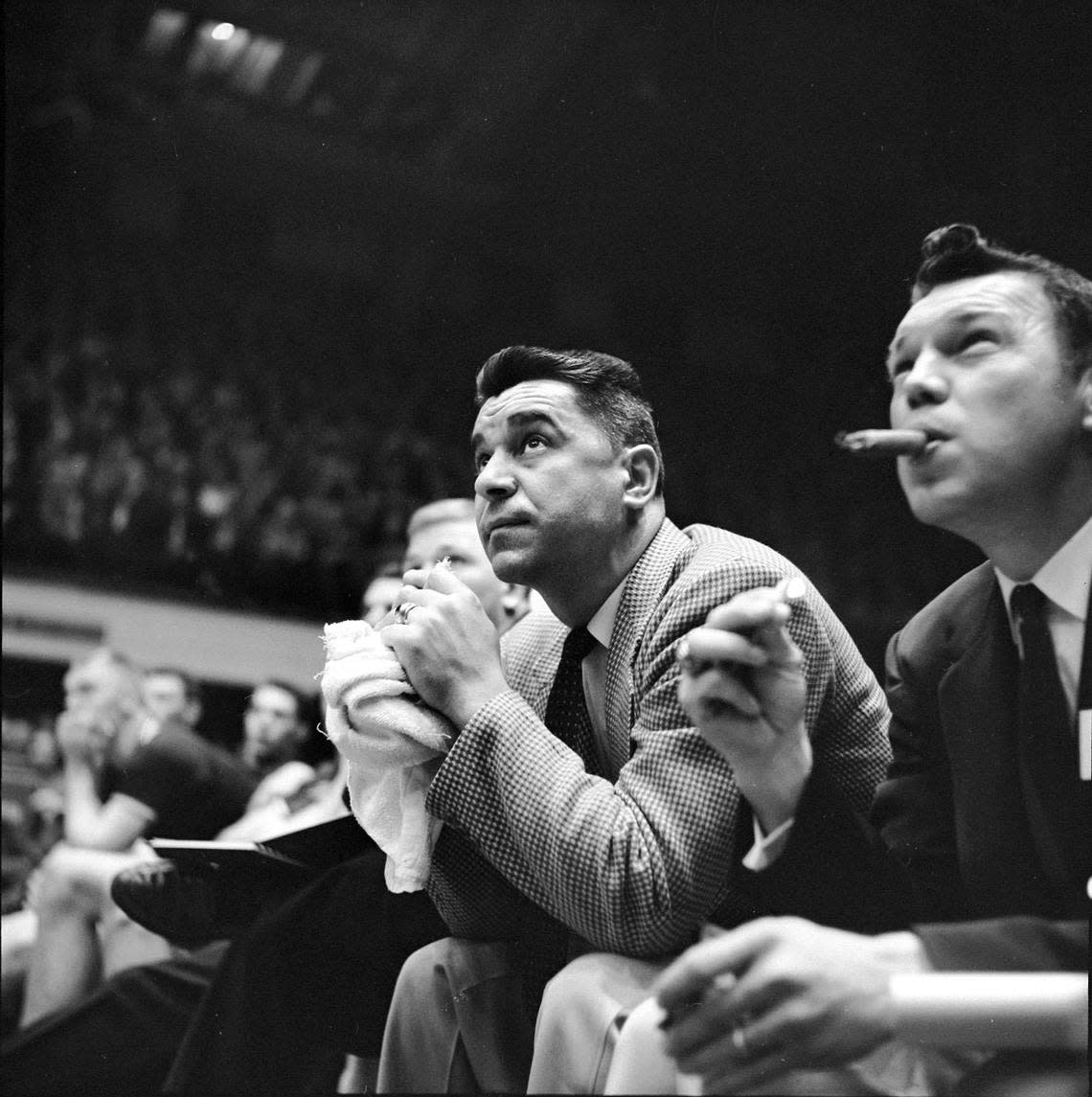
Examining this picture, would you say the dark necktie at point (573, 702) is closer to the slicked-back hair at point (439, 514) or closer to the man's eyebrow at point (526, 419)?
the man's eyebrow at point (526, 419)

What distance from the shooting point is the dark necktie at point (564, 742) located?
103 centimetres

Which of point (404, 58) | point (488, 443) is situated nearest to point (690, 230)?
point (488, 443)

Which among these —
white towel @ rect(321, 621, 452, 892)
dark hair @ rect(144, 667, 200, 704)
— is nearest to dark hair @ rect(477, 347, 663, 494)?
white towel @ rect(321, 621, 452, 892)

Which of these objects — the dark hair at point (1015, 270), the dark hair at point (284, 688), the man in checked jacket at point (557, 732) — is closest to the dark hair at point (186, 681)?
the dark hair at point (284, 688)

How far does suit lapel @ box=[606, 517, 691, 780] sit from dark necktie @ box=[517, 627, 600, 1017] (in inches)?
1.1

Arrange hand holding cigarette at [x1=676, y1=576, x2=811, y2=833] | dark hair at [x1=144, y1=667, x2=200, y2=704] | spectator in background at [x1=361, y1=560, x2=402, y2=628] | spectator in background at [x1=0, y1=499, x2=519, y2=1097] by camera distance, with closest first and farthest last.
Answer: hand holding cigarette at [x1=676, y1=576, x2=811, y2=833]
spectator in background at [x1=0, y1=499, x2=519, y2=1097]
spectator in background at [x1=361, y1=560, x2=402, y2=628]
dark hair at [x1=144, y1=667, x2=200, y2=704]

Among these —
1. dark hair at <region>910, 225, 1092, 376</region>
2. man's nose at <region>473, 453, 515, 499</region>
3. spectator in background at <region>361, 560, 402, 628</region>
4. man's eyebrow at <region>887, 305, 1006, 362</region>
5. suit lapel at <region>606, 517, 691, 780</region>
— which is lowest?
spectator in background at <region>361, 560, 402, 628</region>

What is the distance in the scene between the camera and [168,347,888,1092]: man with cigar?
854mm

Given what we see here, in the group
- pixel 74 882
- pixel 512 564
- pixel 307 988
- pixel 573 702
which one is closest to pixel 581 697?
pixel 573 702

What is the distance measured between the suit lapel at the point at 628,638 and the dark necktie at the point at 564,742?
29mm

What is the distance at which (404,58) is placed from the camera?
140cm

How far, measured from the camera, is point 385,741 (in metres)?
0.97

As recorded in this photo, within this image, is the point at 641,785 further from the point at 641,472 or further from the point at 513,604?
the point at 513,604

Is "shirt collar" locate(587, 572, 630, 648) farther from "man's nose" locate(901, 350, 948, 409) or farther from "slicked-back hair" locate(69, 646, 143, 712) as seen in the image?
"slicked-back hair" locate(69, 646, 143, 712)
